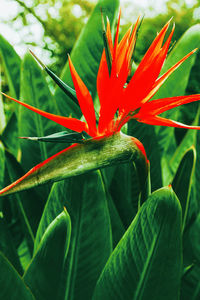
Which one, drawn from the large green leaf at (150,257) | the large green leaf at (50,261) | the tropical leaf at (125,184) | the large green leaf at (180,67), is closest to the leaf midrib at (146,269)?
the large green leaf at (150,257)

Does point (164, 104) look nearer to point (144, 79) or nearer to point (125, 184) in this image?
point (144, 79)

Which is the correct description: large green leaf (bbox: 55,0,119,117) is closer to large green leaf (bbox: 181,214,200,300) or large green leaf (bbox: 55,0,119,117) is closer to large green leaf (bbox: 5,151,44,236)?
large green leaf (bbox: 5,151,44,236)

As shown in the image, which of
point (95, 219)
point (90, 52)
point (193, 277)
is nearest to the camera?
point (95, 219)

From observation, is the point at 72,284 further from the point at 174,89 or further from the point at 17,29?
the point at 17,29

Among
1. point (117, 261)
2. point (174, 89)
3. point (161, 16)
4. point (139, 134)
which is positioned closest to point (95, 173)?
point (117, 261)

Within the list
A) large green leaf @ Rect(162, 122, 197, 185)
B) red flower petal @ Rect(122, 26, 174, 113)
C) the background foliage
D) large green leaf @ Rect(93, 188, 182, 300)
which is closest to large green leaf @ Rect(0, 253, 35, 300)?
the background foliage

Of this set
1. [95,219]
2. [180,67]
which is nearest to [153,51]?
[95,219]
